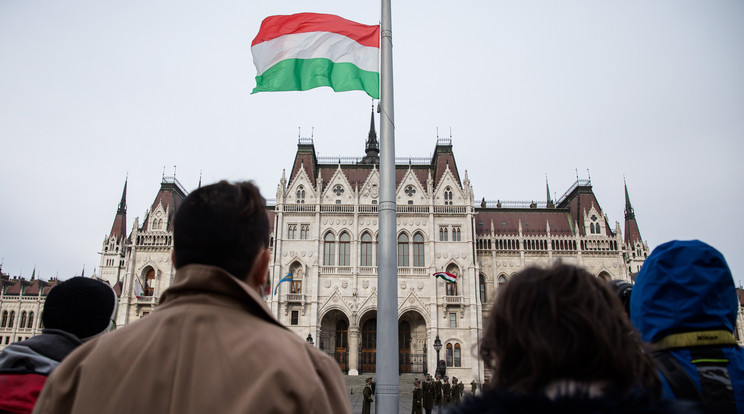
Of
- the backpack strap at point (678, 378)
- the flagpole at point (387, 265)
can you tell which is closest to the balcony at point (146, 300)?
the flagpole at point (387, 265)

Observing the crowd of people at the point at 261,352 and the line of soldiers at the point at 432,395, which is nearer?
the crowd of people at the point at 261,352

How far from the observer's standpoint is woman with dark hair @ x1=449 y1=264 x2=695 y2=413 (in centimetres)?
147

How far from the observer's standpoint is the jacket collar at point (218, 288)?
1926 mm

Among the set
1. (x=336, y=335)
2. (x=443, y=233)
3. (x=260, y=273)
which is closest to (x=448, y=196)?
(x=443, y=233)

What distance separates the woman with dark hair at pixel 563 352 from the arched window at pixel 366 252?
36.4 metres

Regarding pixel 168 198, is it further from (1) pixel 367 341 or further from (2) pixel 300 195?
(1) pixel 367 341

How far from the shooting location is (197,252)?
2.07 meters

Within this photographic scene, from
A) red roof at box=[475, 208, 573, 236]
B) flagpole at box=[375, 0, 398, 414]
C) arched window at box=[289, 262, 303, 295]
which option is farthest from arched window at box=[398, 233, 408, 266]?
flagpole at box=[375, 0, 398, 414]

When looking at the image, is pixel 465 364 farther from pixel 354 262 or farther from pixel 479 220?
pixel 479 220

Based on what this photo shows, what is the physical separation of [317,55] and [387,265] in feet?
15.0

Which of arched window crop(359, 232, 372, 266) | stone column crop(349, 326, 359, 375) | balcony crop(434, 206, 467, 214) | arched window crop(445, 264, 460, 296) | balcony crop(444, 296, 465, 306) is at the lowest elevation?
stone column crop(349, 326, 359, 375)

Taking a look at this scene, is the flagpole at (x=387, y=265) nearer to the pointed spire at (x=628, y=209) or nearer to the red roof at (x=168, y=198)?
the red roof at (x=168, y=198)

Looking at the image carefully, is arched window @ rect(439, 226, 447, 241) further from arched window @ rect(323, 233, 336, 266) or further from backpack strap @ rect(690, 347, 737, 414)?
backpack strap @ rect(690, 347, 737, 414)

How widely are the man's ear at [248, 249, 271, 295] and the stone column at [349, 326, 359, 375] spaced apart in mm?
34471
